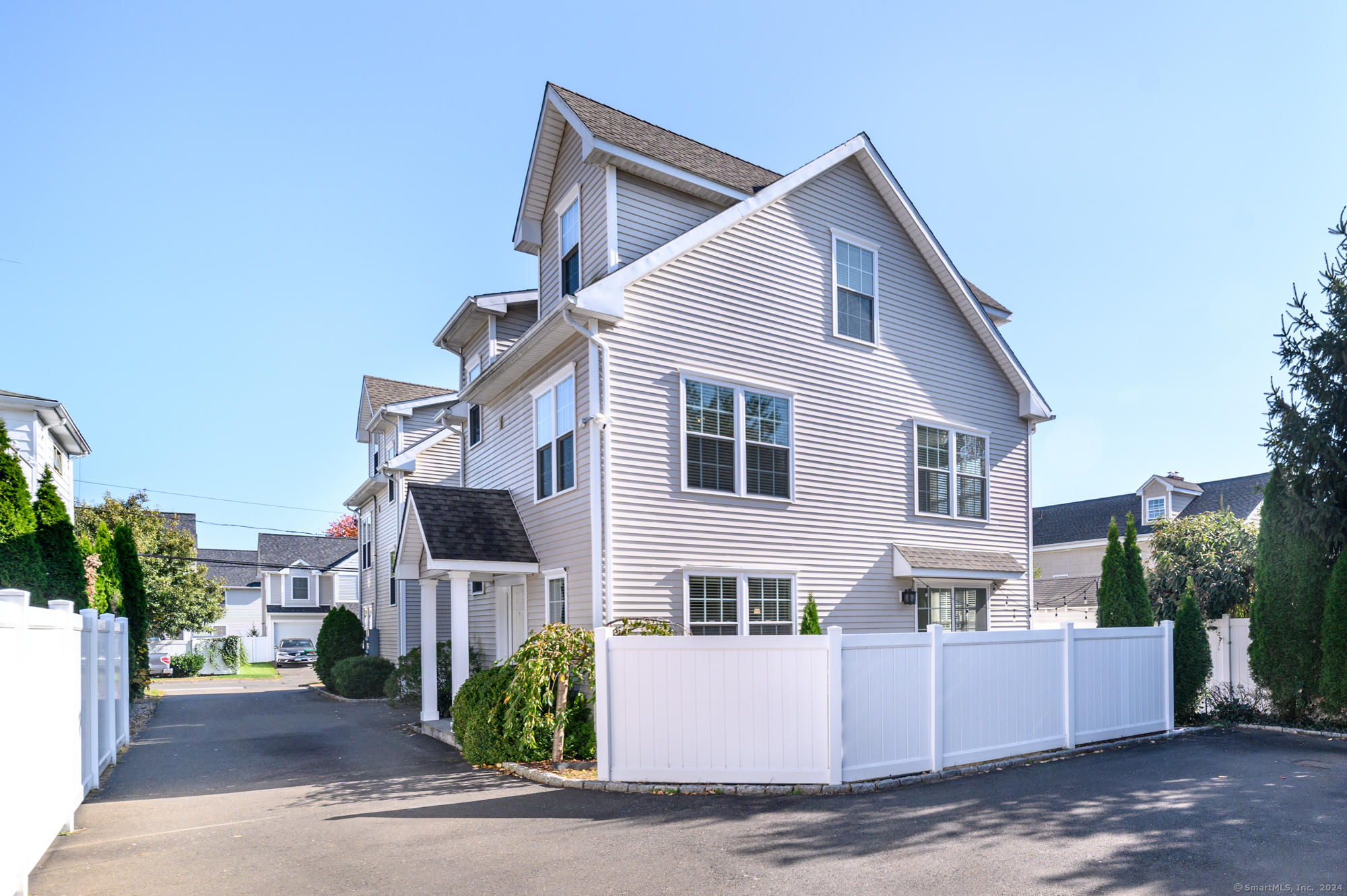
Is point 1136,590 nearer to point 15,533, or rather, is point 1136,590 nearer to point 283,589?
point 15,533

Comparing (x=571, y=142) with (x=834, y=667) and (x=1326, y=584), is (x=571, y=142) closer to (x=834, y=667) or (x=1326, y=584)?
(x=834, y=667)

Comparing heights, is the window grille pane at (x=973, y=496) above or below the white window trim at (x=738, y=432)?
below

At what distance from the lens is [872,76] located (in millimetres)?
12828

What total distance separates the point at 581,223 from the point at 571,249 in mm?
571

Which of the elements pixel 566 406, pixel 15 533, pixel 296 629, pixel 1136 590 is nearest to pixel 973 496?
pixel 1136 590

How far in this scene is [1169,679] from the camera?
1317cm

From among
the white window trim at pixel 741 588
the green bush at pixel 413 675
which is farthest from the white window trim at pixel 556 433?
the green bush at pixel 413 675

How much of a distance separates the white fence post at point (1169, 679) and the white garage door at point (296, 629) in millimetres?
45556

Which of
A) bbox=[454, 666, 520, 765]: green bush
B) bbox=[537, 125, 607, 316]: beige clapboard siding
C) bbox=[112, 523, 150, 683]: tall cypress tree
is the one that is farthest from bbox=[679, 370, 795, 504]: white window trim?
bbox=[112, 523, 150, 683]: tall cypress tree

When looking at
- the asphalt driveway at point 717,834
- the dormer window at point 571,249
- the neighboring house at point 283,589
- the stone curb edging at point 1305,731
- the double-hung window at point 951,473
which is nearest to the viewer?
the asphalt driveway at point 717,834

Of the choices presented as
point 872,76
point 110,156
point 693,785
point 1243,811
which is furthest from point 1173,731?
point 110,156

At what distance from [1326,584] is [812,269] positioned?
9311 millimetres

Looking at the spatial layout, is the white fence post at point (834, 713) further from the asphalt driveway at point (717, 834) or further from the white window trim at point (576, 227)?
the white window trim at point (576, 227)

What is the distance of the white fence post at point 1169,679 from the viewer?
13.1 m
